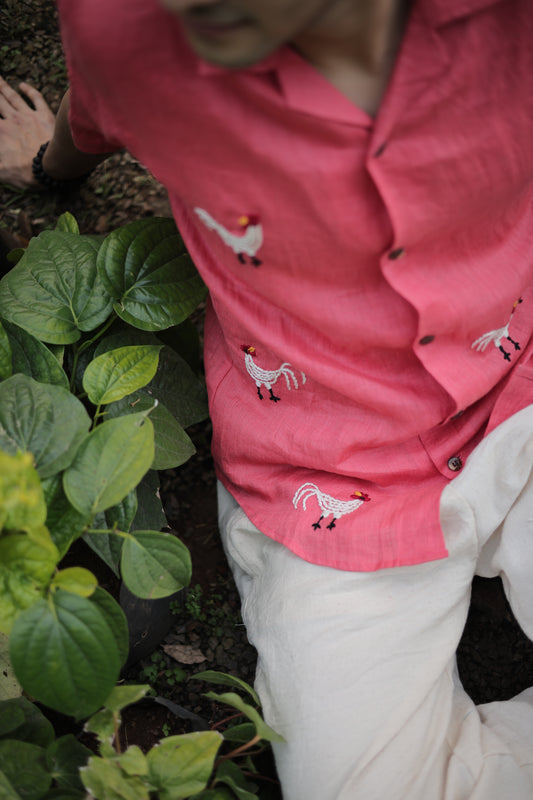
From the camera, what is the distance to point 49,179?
4.52 ft

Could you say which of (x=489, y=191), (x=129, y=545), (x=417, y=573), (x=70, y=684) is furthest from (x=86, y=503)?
(x=489, y=191)

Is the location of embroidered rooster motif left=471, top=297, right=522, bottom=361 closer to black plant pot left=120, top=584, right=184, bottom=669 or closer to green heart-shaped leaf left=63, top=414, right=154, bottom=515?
green heart-shaped leaf left=63, top=414, right=154, bottom=515

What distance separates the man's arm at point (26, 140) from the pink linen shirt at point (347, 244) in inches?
18.6

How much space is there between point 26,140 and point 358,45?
3.43 feet

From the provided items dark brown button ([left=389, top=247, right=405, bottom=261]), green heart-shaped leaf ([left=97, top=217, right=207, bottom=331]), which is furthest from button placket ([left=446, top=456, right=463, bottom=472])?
green heart-shaped leaf ([left=97, top=217, right=207, bottom=331])

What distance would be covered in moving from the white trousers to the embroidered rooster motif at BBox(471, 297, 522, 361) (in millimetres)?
89

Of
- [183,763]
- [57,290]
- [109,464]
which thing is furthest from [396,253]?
[183,763]

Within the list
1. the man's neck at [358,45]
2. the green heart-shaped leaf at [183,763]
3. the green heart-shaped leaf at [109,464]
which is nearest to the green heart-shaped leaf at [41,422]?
the green heart-shaped leaf at [109,464]

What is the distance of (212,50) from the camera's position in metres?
0.51

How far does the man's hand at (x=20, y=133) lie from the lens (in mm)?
1373

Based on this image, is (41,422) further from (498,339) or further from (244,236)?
(498,339)

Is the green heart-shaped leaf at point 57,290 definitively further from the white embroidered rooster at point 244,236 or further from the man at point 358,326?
the white embroidered rooster at point 244,236

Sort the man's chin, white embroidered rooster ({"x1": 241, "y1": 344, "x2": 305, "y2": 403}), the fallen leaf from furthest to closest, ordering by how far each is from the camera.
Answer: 1. the fallen leaf
2. white embroidered rooster ({"x1": 241, "y1": 344, "x2": 305, "y2": 403})
3. the man's chin

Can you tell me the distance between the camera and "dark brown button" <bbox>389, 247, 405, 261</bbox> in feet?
2.16
